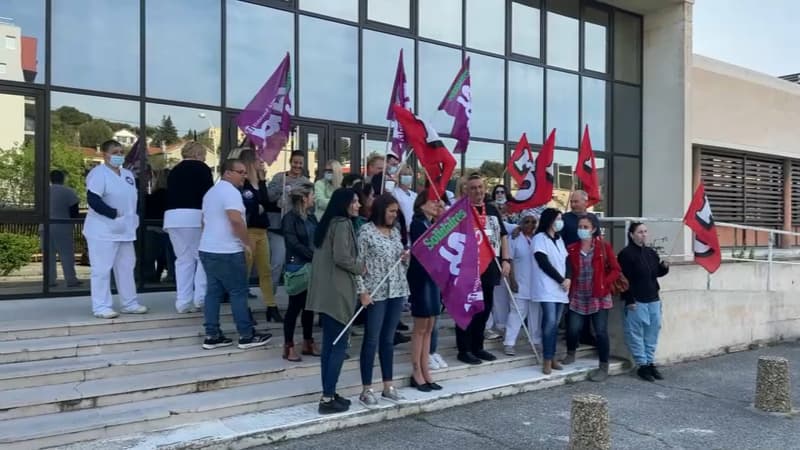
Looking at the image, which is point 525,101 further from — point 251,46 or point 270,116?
point 270,116

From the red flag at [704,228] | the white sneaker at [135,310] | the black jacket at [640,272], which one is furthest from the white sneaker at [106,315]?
the red flag at [704,228]

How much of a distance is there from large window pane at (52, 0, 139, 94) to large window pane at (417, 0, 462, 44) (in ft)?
17.2

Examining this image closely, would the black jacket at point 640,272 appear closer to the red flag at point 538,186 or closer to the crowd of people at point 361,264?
the crowd of people at point 361,264

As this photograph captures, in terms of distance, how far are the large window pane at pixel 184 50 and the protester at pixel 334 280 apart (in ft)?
16.1

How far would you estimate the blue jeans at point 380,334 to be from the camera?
5465 mm

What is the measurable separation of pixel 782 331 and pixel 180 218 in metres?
9.71

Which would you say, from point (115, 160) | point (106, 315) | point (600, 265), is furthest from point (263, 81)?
point (600, 265)

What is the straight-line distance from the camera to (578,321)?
24.1 feet

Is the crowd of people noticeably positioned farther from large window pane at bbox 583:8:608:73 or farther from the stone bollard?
large window pane at bbox 583:8:608:73

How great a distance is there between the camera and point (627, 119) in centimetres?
1546

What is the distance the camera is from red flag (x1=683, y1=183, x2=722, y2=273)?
26.7 feet

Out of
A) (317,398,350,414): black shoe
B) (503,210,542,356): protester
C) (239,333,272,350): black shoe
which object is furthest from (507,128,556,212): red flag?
(317,398,350,414): black shoe

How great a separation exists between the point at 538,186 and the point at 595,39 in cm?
858

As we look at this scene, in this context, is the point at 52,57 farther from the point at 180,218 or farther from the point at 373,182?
the point at 373,182
